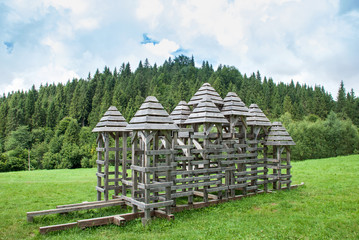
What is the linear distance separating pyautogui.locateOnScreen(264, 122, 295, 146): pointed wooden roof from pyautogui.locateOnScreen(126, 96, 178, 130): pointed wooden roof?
693 centimetres

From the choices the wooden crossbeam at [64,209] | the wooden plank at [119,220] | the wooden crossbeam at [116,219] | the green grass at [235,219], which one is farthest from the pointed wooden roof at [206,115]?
the wooden plank at [119,220]

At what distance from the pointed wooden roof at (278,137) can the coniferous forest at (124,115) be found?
1296 inches

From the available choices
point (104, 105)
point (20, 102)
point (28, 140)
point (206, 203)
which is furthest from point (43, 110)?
point (206, 203)

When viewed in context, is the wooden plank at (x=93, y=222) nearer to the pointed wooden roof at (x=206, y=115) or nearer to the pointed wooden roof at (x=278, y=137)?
the pointed wooden roof at (x=206, y=115)

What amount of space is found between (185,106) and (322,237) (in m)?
9.07

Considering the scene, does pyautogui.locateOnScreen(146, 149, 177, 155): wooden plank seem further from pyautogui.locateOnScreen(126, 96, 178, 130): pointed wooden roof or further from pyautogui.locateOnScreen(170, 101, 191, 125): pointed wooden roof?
pyautogui.locateOnScreen(170, 101, 191, 125): pointed wooden roof

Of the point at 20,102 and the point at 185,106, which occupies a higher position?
the point at 20,102

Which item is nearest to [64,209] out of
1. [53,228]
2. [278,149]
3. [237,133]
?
[53,228]

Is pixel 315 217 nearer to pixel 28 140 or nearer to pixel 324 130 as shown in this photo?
pixel 324 130

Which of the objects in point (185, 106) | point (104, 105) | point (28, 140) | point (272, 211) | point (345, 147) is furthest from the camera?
point (104, 105)

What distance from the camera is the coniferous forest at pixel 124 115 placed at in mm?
45344

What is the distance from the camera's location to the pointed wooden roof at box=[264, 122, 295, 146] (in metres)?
13.8

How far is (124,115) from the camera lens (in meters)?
66.9

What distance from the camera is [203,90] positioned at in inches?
524
